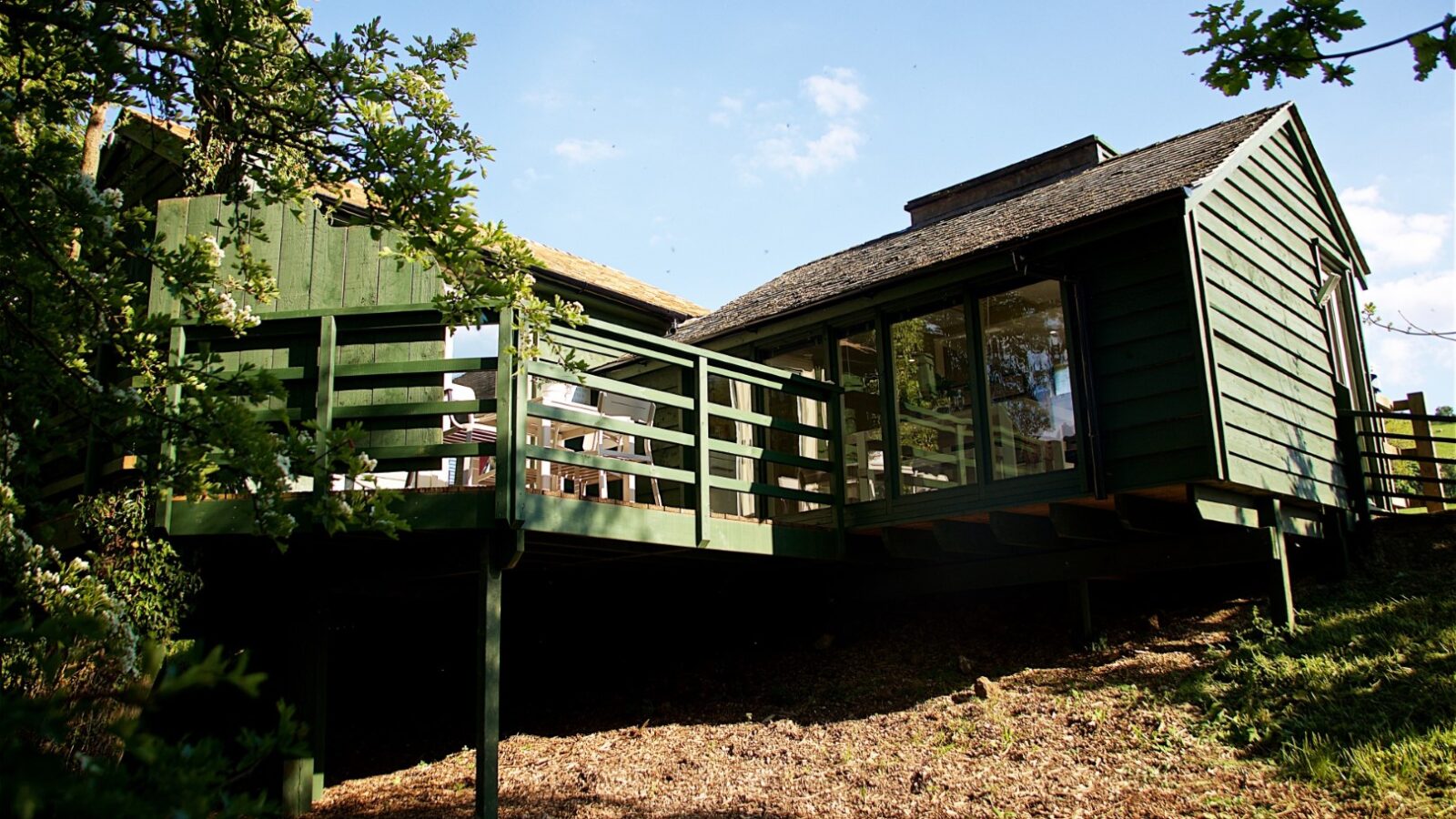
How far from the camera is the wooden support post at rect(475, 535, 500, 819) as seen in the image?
252 inches

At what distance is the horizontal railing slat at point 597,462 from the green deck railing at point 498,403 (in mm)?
12

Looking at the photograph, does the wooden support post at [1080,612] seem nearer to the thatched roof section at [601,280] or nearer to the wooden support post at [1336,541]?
the wooden support post at [1336,541]

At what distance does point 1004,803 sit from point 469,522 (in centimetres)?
359

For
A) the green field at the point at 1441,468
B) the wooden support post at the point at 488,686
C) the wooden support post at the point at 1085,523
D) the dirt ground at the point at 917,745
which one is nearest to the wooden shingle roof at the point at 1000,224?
the wooden support post at the point at 1085,523

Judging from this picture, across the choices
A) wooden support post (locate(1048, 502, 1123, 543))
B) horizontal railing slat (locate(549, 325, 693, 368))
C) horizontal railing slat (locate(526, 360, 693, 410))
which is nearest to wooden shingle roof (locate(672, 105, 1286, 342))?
wooden support post (locate(1048, 502, 1123, 543))

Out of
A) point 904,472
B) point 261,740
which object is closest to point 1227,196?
point 904,472

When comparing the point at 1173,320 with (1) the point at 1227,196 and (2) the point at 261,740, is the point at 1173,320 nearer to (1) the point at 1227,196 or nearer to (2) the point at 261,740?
(1) the point at 1227,196

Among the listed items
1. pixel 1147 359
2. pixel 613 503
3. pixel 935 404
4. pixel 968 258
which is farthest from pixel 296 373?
pixel 1147 359

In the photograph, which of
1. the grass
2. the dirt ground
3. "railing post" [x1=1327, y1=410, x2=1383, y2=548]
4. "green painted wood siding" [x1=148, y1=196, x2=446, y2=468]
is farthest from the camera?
"railing post" [x1=1327, y1=410, x2=1383, y2=548]

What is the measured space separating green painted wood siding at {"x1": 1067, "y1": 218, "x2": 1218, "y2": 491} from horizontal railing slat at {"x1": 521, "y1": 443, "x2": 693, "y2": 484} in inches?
130

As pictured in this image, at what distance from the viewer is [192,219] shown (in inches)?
315

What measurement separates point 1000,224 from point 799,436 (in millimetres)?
2767

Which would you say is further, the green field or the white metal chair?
the green field

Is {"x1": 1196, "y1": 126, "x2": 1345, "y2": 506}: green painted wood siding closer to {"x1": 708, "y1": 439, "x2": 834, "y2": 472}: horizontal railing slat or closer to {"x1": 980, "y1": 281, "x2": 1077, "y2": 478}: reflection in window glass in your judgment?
{"x1": 980, "y1": 281, "x2": 1077, "y2": 478}: reflection in window glass
